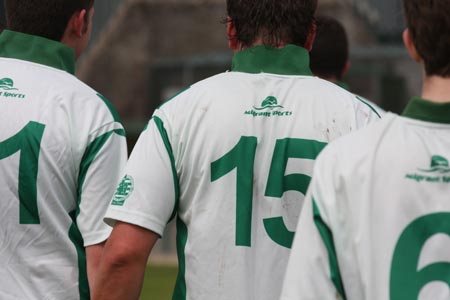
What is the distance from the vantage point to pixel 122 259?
3.89 m

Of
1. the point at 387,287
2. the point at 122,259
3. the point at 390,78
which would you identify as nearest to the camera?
the point at 387,287

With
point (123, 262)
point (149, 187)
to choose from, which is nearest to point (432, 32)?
point (149, 187)

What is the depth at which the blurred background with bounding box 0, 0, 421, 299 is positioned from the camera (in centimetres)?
1973

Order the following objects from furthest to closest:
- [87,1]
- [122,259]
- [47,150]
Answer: [87,1]
[47,150]
[122,259]

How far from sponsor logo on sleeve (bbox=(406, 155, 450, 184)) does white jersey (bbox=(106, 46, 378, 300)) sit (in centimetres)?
93

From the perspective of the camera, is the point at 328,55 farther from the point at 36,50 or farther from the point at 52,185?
the point at 52,185

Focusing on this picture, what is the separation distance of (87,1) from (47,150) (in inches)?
25.2

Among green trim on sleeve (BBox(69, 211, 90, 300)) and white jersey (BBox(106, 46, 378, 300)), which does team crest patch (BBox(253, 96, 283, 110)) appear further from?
green trim on sleeve (BBox(69, 211, 90, 300))

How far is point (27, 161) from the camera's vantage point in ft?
14.0

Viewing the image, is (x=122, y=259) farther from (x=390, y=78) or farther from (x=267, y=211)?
(x=390, y=78)

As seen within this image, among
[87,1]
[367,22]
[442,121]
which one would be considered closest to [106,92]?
[367,22]

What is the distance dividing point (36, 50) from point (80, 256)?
787 millimetres

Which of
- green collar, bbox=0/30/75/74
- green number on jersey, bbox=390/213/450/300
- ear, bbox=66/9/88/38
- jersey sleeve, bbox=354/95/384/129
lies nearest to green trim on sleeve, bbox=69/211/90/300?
green collar, bbox=0/30/75/74

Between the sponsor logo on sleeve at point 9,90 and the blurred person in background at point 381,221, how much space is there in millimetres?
1586
